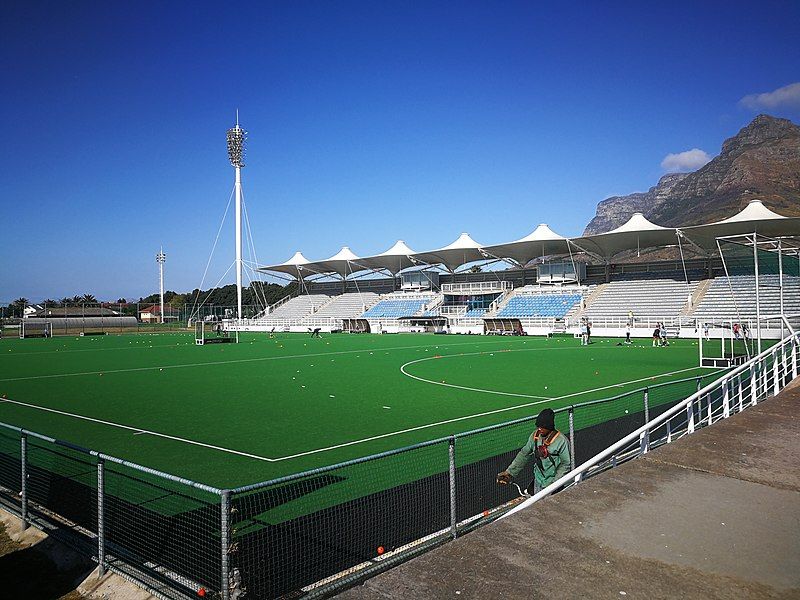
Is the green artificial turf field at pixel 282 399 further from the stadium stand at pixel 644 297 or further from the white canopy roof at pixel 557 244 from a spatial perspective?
the white canopy roof at pixel 557 244

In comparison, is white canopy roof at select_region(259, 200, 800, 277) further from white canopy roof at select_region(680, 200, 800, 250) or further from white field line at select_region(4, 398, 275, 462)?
A: white field line at select_region(4, 398, 275, 462)

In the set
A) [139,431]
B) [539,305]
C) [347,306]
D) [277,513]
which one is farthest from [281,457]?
[347,306]

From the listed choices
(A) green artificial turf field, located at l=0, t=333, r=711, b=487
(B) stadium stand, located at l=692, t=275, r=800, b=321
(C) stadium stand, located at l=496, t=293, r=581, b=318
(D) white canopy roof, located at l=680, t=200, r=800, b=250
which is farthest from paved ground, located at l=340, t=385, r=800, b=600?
(C) stadium stand, located at l=496, t=293, r=581, b=318

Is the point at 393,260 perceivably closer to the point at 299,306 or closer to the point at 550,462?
the point at 299,306

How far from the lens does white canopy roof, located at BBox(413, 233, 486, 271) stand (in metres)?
72.1

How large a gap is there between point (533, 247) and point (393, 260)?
21313 mm

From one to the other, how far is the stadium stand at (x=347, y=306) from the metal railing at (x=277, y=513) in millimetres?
67724

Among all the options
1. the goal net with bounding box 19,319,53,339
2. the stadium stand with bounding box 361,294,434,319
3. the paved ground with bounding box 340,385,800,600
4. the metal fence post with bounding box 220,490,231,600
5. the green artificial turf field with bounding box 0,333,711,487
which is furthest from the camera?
the stadium stand with bounding box 361,294,434,319

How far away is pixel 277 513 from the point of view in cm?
657

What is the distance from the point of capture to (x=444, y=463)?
844cm

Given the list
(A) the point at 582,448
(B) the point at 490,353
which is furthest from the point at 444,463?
(B) the point at 490,353

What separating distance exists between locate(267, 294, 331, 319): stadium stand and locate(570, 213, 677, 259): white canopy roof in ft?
129

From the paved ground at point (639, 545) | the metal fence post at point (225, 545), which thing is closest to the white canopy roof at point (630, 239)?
the paved ground at point (639, 545)

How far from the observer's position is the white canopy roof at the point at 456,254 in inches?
2840
